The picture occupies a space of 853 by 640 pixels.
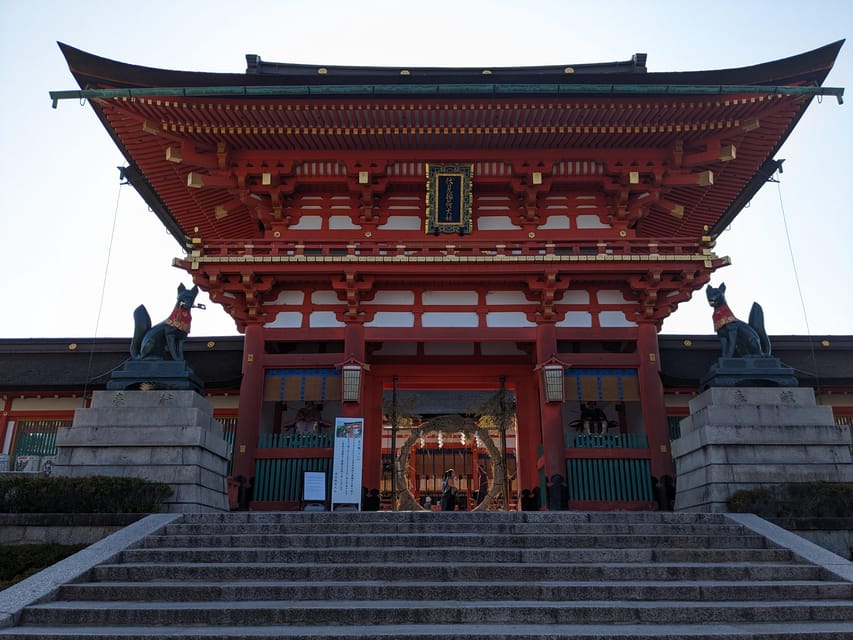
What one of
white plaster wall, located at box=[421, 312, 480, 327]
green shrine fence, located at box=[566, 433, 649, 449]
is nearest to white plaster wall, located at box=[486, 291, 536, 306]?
white plaster wall, located at box=[421, 312, 480, 327]

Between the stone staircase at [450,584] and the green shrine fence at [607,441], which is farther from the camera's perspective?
the green shrine fence at [607,441]

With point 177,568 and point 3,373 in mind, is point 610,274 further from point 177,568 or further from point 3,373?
point 3,373

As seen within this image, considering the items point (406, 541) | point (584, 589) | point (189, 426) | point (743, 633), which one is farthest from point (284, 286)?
point (743, 633)

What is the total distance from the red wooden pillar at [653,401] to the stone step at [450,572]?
258 inches

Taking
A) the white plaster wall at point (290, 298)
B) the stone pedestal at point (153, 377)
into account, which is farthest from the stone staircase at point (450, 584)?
the white plaster wall at point (290, 298)

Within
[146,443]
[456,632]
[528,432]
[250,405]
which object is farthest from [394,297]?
[456,632]

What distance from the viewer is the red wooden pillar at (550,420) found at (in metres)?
14.1

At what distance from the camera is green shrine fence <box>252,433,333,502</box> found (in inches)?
553

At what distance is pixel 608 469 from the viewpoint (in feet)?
46.5

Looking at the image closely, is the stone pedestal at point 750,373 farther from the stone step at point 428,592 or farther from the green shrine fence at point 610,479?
the stone step at point 428,592

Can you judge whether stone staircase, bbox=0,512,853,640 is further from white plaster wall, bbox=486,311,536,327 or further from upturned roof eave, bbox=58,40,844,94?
upturned roof eave, bbox=58,40,844,94

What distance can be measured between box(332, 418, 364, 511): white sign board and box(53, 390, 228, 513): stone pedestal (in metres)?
2.47

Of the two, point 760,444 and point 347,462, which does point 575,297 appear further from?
point 347,462

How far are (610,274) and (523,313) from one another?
7.12ft
